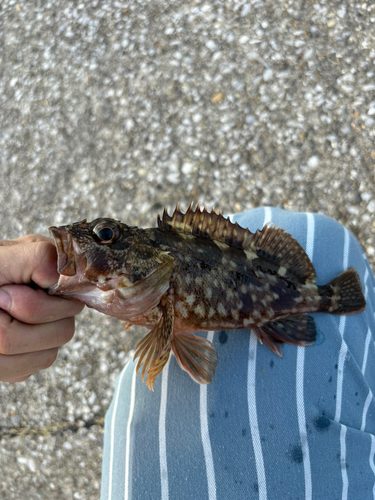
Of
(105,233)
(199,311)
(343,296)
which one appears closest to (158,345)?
(199,311)

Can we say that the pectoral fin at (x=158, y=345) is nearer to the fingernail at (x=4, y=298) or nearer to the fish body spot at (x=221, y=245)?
the fish body spot at (x=221, y=245)

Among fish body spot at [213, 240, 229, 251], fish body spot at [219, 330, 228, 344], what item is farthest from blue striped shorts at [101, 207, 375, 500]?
fish body spot at [213, 240, 229, 251]

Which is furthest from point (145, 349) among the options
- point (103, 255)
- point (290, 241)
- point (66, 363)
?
point (66, 363)

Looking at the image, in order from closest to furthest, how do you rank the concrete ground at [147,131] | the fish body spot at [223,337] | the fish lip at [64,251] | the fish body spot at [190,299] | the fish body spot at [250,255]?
the fish lip at [64,251] < the fish body spot at [190,299] < the fish body spot at [250,255] < the fish body spot at [223,337] < the concrete ground at [147,131]

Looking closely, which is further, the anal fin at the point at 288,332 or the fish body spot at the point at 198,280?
the anal fin at the point at 288,332

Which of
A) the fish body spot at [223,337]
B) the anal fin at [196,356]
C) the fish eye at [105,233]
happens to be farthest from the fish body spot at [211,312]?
the fish eye at [105,233]

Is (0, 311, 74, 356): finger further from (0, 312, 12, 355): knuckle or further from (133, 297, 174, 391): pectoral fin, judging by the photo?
(133, 297, 174, 391): pectoral fin

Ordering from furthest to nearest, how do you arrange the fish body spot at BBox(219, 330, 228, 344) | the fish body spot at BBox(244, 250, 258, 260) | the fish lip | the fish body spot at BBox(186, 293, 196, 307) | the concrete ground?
the concrete ground → the fish body spot at BBox(219, 330, 228, 344) → the fish body spot at BBox(244, 250, 258, 260) → the fish body spot at BBox(186, 293, 196, 307) → the fish lip
